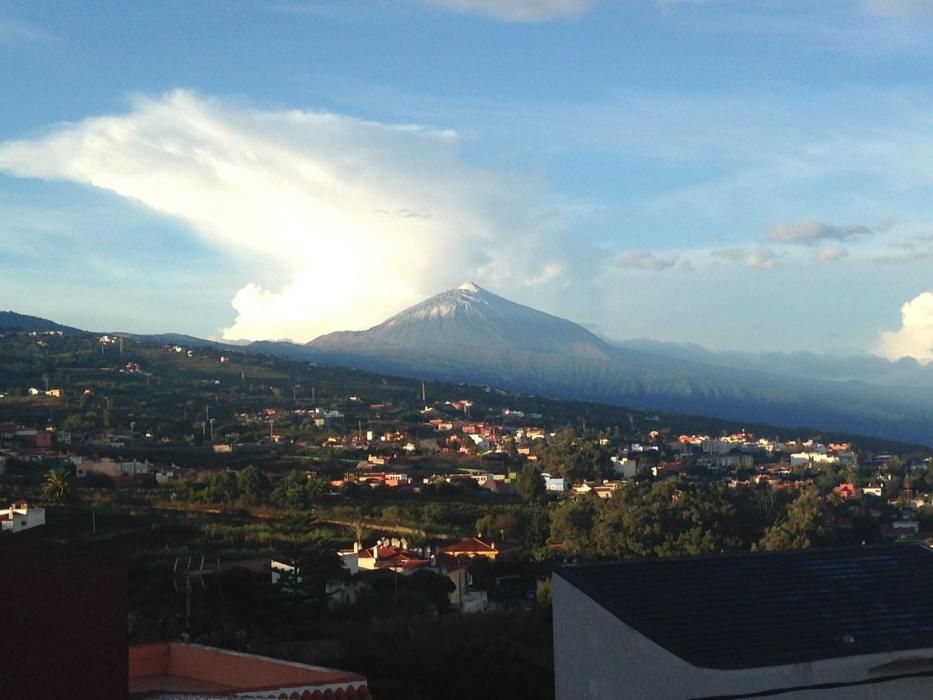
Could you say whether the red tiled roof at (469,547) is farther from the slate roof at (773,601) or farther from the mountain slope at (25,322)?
the mountain slope at (25,322)

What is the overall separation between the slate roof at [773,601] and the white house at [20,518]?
21297 mm

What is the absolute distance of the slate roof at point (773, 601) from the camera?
Answer: 287 inches

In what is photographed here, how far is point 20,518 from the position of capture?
90.3 ft

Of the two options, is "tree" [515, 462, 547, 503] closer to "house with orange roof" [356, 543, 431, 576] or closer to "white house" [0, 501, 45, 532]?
"house with orange roof" [356, 543, 431, 576]

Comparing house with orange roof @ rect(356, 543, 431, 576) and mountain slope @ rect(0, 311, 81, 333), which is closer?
house with orange roof @ rect(356, 543, 431, 576)

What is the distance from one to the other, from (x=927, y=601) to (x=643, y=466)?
49.1m

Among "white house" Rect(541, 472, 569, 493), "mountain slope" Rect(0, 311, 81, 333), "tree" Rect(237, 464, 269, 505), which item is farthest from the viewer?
"mountain slope" Rect(0, 311, 81, 333)

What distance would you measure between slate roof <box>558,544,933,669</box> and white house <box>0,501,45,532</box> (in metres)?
21.3

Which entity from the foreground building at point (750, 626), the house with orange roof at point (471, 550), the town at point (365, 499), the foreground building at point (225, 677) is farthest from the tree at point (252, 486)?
the foreground building at point (750, 626)

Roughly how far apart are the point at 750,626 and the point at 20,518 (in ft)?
76.2

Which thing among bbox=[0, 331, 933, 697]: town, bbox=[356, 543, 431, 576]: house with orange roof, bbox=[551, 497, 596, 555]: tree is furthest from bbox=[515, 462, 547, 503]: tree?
bbox=[356, 543, 431, 576]: house with orange roof

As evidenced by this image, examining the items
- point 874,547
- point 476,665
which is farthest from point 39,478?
point 874,547

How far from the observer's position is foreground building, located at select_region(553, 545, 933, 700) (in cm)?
711

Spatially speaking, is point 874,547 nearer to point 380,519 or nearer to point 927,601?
point 927,601
